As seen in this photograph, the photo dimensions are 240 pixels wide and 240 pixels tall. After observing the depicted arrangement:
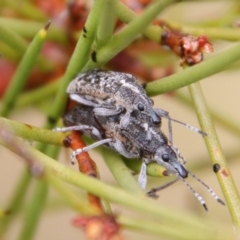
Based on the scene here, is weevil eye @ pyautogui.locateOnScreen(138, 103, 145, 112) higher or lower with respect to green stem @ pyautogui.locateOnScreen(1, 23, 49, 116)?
lower

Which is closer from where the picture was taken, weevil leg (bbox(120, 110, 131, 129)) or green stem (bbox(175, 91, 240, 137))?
weevil leg (bbox(120, 110, 131, 129))

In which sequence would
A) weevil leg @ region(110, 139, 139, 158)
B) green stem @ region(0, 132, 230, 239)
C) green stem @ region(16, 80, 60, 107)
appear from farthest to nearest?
green stem @ region(16, 80, 60, 107) → weevil leg @ region(110, 139, 139, 158) → green stem @ region(0, 132, 230, 239)

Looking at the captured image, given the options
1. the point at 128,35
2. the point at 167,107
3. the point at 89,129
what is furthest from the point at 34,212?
the point at 167,107

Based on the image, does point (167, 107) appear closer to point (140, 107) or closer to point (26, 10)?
point (26, 10)

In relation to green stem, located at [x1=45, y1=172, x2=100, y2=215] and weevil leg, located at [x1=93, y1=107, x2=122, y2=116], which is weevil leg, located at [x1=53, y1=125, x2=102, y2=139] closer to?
weevil leg, located at [x1=93, y1=107, x2=122, y2=116]

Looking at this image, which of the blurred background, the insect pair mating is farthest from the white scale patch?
the blurred background

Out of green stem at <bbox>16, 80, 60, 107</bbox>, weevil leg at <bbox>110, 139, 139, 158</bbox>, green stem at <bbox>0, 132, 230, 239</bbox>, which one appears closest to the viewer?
green stem at <bbox>0, 132, 230, 239</bbox>

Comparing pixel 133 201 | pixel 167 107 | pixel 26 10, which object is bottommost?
pixel 133 201
